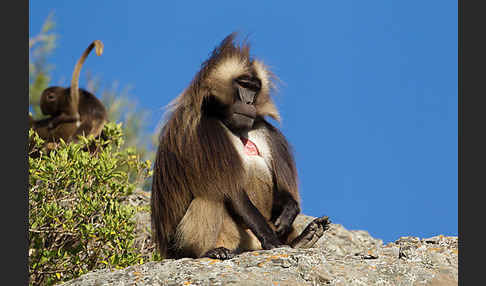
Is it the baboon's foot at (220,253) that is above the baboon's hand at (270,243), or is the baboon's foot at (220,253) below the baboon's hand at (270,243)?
below

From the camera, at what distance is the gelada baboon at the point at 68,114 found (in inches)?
563

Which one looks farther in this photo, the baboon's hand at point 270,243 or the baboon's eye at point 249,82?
the baboon's eye at point 249,82

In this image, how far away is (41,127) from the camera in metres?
14.5

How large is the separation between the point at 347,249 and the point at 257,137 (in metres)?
3.60

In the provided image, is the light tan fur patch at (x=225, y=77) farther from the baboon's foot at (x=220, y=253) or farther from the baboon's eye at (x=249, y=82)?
the baboon's foot at (x=220, y=253)

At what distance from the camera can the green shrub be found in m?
7.27

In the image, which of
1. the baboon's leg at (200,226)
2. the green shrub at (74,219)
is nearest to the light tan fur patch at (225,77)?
the baboon's leg at (200,226)

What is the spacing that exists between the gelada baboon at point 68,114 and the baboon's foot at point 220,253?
28.9 ft

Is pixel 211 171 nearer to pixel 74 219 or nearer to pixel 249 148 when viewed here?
pixel 249 148

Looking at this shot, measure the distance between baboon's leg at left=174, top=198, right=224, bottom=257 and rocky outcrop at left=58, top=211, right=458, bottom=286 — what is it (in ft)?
1.18

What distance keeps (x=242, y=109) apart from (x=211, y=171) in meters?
0.76

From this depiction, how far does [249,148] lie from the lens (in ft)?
21.7

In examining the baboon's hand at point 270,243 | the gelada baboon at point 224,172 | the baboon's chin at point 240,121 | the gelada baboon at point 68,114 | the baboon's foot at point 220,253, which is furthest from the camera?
the gelada baboon at point 68,114

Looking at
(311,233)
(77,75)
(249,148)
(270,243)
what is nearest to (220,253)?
(270,243)
